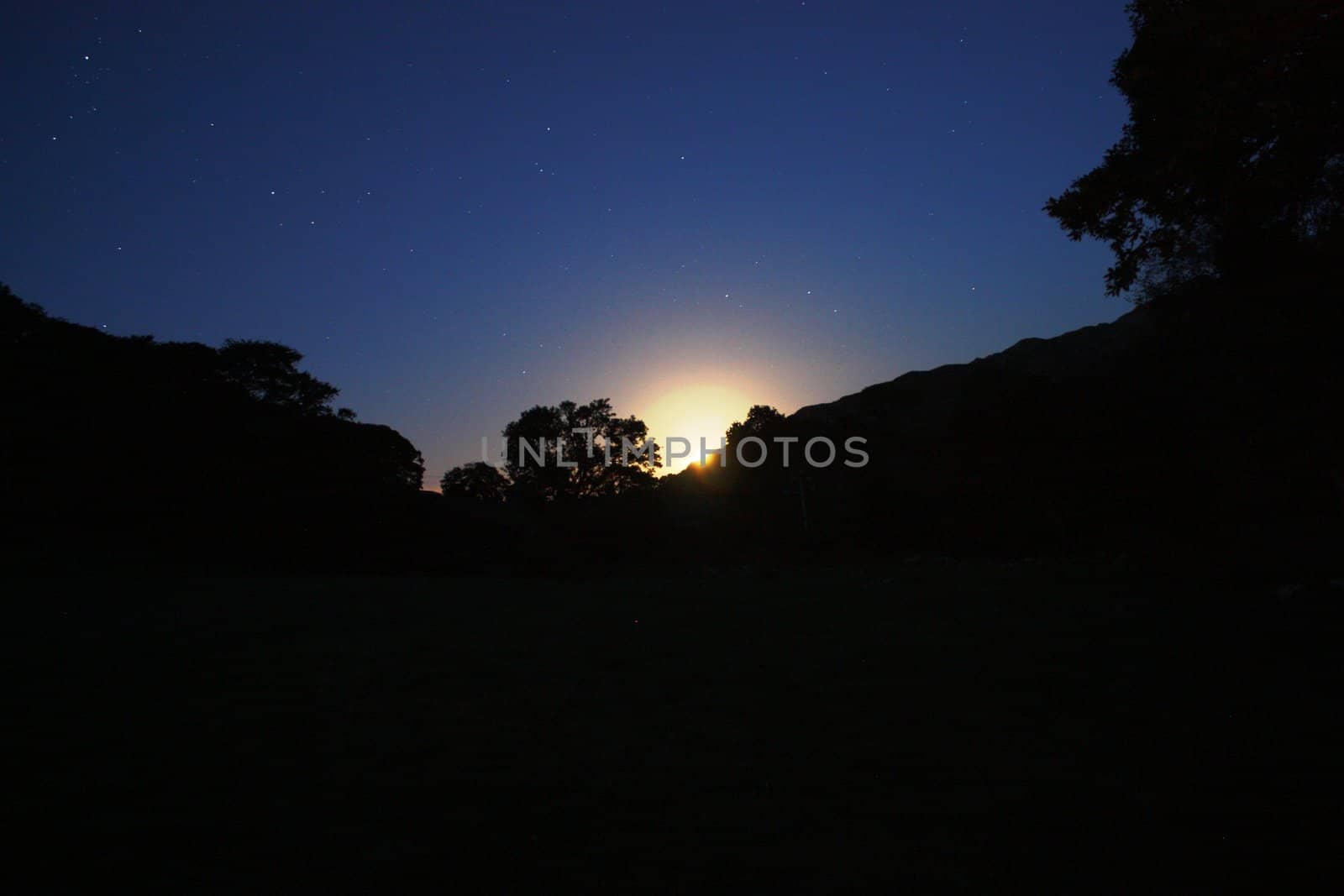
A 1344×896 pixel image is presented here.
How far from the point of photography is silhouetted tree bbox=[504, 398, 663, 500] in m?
50.4

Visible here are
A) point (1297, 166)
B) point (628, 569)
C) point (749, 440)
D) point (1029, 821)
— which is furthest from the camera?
point (749, 440)

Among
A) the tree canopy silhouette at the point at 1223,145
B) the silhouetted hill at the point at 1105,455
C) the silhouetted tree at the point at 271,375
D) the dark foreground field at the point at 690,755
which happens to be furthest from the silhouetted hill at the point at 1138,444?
the silhouetted tree at the point at 271,375

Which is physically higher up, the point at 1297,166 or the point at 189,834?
the point at 1297,166

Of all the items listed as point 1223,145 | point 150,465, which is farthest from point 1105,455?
point 150,465

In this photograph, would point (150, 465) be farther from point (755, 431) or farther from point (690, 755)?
point (755, 431)

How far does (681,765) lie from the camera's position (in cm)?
462

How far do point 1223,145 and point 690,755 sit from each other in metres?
9.33

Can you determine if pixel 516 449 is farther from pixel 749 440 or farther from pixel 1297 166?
pixel 1297 166

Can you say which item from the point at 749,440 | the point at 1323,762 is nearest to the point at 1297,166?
the point at 1323,762

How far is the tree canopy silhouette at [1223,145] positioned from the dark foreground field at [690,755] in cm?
520

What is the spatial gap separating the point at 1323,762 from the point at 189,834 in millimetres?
6716

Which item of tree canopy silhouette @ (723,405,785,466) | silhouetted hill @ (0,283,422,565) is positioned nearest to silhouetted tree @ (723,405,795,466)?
tree canopy silhouette @ (723,405,785,466)

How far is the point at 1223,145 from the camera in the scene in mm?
8133

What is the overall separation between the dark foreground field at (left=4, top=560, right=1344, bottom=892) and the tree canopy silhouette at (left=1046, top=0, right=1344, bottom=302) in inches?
205
